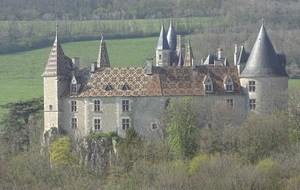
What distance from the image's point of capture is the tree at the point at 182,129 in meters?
70.7

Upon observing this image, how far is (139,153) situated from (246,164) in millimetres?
7844

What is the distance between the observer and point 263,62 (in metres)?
73.4

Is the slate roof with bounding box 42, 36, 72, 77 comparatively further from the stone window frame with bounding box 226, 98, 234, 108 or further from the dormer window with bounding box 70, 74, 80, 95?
the stone window frame with bounding box 226, 98, 234, 108

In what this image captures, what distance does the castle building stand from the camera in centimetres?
7300

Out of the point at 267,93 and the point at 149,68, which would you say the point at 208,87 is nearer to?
the point at 267,93

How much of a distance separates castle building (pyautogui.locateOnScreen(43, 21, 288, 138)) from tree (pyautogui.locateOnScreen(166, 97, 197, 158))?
181 centimetres

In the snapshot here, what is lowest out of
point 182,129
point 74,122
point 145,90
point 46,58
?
point 182,129

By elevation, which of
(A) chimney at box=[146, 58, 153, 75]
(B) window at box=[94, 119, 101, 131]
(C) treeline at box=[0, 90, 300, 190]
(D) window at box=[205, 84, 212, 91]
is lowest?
(C) treeline at box=[0, 90, 300, 190]

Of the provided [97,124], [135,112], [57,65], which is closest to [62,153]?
[97,124]

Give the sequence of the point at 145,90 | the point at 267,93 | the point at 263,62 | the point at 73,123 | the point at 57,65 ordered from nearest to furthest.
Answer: the point at 267,93 < the point at 145,90 < the point at 263,62 < the point at 73,123 < the point at 57,65

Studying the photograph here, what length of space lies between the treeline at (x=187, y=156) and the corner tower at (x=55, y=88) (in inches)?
57.1

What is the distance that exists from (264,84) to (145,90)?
8516 mm

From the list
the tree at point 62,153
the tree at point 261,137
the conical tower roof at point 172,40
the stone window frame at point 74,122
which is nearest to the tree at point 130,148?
the tree at point 62,153

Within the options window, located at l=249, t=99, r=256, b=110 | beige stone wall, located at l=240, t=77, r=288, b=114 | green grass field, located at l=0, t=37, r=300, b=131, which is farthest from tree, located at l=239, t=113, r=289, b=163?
green grass field, located at l=0, t=37, r=300, b=131
